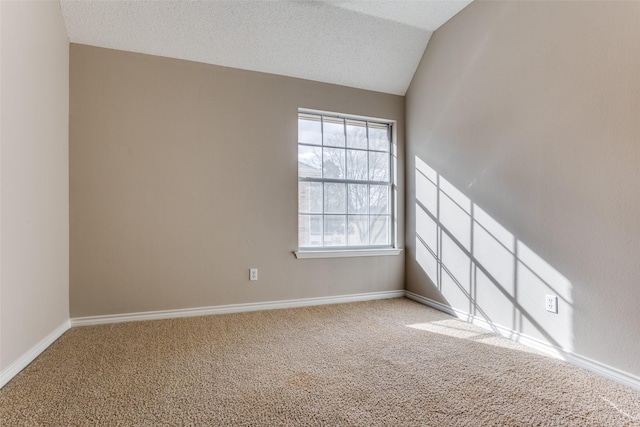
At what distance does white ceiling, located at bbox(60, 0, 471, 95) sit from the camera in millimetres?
2506

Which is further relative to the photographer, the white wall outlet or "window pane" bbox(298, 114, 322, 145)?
"window pane" bbox(298, 114, 322, 145)

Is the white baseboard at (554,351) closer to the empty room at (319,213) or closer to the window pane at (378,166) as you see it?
the empty room at (319,213)

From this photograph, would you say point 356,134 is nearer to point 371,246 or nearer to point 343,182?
point 343,182

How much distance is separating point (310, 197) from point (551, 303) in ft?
6.98

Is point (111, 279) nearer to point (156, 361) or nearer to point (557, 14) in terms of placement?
point (156, 361)

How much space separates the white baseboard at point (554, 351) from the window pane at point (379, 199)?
1.14 m

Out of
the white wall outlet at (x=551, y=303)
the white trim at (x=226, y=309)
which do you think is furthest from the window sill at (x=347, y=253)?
the white wall outlet at (x=551, y=303)

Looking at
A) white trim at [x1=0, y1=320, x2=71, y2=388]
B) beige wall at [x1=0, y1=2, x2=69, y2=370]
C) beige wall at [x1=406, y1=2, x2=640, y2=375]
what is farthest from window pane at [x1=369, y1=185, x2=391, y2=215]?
white trim at [x1=0, y1=320, x2=71, y2=388]

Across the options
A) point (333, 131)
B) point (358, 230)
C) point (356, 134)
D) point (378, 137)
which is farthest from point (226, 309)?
point (378, 137)

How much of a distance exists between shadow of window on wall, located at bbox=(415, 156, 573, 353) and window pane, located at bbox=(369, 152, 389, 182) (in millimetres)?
381

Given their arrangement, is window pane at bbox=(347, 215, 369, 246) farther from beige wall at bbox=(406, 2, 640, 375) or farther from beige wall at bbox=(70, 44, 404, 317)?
beige wall at bbox=(406, 2, 640, 375)

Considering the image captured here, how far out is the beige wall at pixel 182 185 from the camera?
8.49 ft

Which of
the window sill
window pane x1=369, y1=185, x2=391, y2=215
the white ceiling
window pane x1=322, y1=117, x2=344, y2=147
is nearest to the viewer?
the white ceiling

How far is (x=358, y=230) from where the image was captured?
3.47 metres
